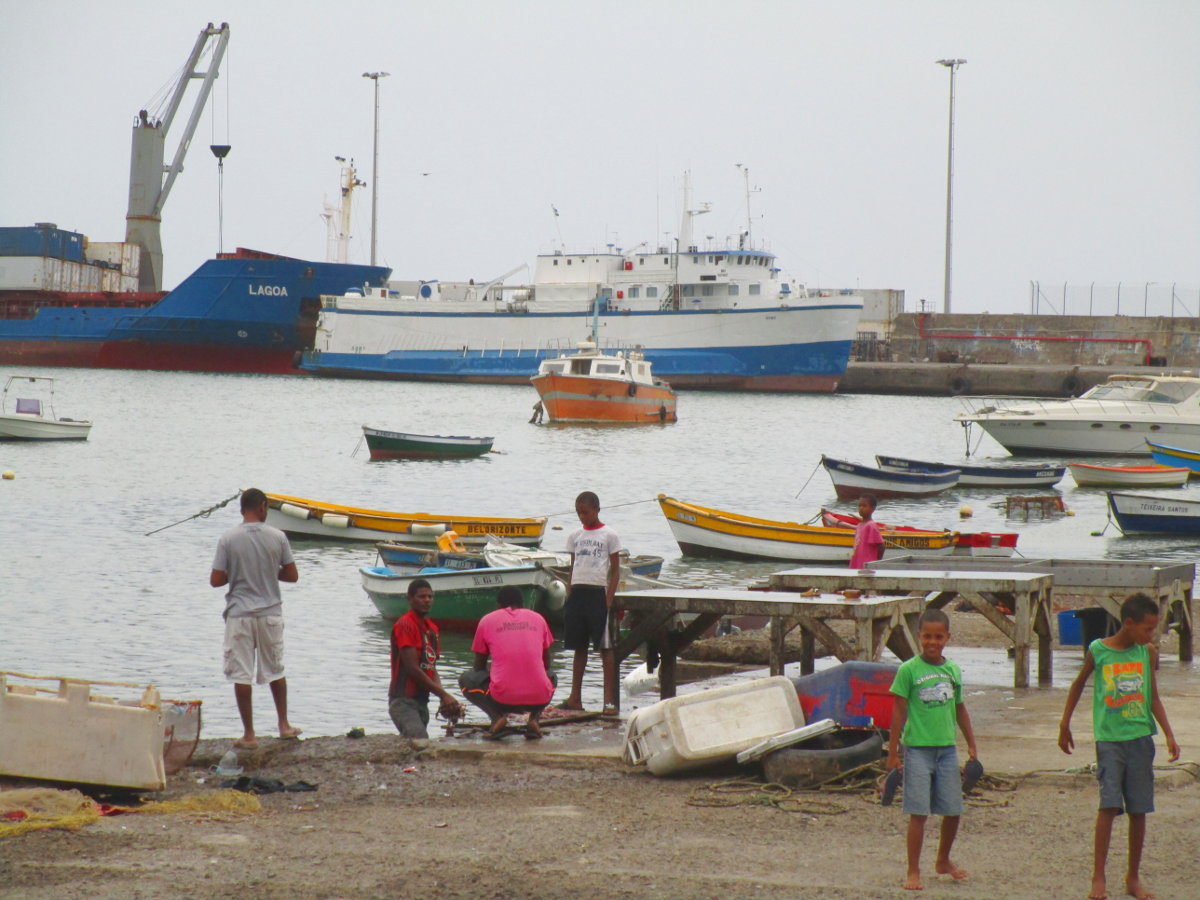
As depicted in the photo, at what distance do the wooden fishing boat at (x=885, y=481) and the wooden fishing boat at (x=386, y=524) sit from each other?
9764 millimetres

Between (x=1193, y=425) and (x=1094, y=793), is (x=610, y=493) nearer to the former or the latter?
(x=1193, y=425)

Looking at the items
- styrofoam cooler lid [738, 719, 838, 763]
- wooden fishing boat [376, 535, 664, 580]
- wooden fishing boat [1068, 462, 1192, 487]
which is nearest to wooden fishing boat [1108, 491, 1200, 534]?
wooden fishing boat [1068, 462, 1192, 487]

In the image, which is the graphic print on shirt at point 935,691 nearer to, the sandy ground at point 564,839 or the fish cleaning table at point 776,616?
the sandy ground at point 564,839

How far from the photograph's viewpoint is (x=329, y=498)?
31078mm

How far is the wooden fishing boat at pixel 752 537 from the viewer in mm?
19938

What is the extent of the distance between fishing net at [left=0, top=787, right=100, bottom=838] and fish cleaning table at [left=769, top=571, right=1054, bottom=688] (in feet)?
17.4

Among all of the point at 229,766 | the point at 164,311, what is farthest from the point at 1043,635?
the point at 164,311

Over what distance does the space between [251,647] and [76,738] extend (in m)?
1.22

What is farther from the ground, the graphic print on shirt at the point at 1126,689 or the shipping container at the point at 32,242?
the shipping container at the point at 32,242

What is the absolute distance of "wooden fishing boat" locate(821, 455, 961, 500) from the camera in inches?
1171

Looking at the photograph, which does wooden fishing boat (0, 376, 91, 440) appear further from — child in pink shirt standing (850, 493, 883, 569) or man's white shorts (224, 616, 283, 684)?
man's white shorts (224, 616, 283, 684)

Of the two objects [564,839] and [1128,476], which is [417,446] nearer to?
[1128,476]

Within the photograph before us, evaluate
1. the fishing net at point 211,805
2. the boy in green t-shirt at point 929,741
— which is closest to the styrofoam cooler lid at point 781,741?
the boy in green t-shirt at point 929,741

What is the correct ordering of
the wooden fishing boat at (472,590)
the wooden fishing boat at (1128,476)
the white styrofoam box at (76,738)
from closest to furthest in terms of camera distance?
the white styrofoam box at (76,738)
the wooden fishing boat at (472,590)
the wooden fishing boat at (1128,476)
